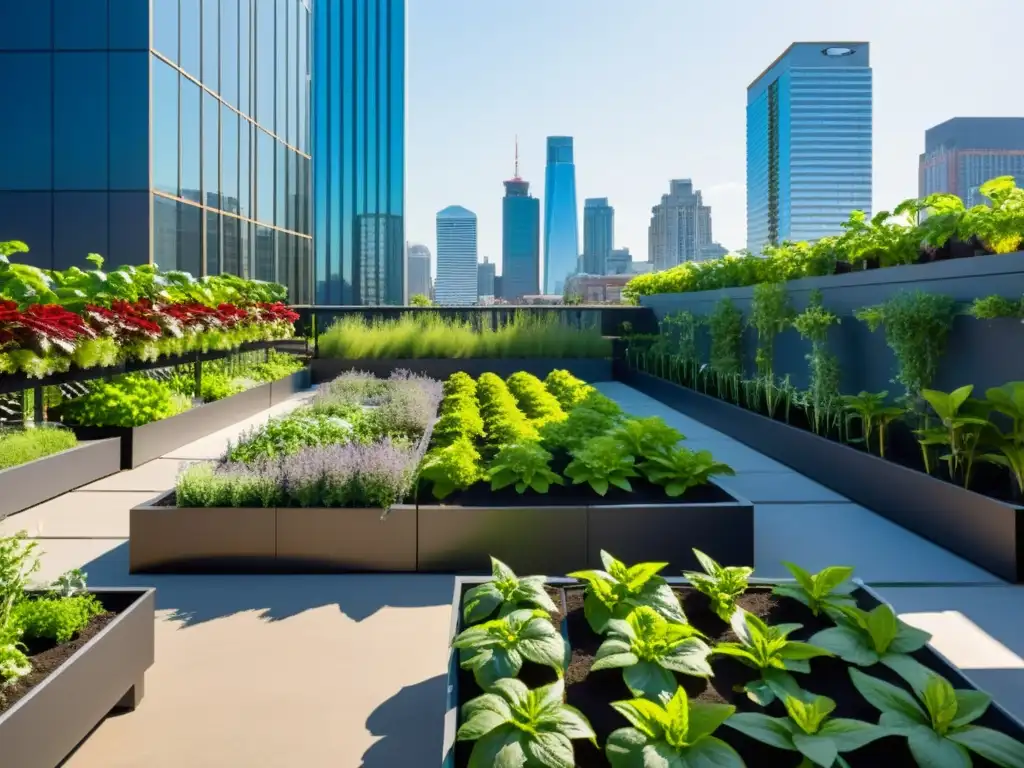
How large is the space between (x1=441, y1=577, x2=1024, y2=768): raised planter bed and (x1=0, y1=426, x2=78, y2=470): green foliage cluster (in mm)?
3878

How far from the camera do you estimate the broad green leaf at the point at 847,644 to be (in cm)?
213

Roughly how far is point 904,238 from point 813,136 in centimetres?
10899

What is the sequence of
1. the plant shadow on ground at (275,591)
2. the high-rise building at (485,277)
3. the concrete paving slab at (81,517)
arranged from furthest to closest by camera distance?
the high-rise building at (485,277) → the concrete paving slab at (81,517) → the plant shadow on ground at (275,591)

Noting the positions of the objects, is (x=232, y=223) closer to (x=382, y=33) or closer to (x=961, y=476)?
(x=961, y=476)

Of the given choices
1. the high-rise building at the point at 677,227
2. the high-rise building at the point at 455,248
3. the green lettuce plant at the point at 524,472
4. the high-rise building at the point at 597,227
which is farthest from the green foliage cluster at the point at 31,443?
the high-rise building at the point at 597,227

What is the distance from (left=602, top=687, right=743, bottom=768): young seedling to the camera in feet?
5.39

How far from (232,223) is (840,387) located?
12.6 metres

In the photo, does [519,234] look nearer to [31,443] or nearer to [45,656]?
[31,443]

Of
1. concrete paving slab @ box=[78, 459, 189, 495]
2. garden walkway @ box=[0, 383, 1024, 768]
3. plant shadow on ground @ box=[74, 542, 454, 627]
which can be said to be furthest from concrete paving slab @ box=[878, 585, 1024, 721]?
concrete paving slab @ box=[78, 459, 189, 495]

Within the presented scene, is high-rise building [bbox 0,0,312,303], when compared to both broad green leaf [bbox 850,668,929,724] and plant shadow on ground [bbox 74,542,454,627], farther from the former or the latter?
broad green leaf [bbox 850,668,929,724]

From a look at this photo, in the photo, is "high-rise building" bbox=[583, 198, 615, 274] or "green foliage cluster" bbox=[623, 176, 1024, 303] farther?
"high-rise building" bbox=[583, 198, 615, 274]

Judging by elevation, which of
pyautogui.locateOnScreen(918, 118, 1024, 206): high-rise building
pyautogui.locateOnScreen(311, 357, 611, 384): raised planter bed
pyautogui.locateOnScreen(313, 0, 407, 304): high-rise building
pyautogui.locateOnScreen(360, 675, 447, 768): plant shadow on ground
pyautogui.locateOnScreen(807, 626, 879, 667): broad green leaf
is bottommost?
pyautogui.locateOnScreen(360, 675, 447, 768): plant shadow on ground

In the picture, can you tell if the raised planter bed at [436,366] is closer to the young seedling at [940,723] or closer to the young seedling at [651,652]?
the young seedling at [651,652]

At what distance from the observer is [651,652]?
209cm
